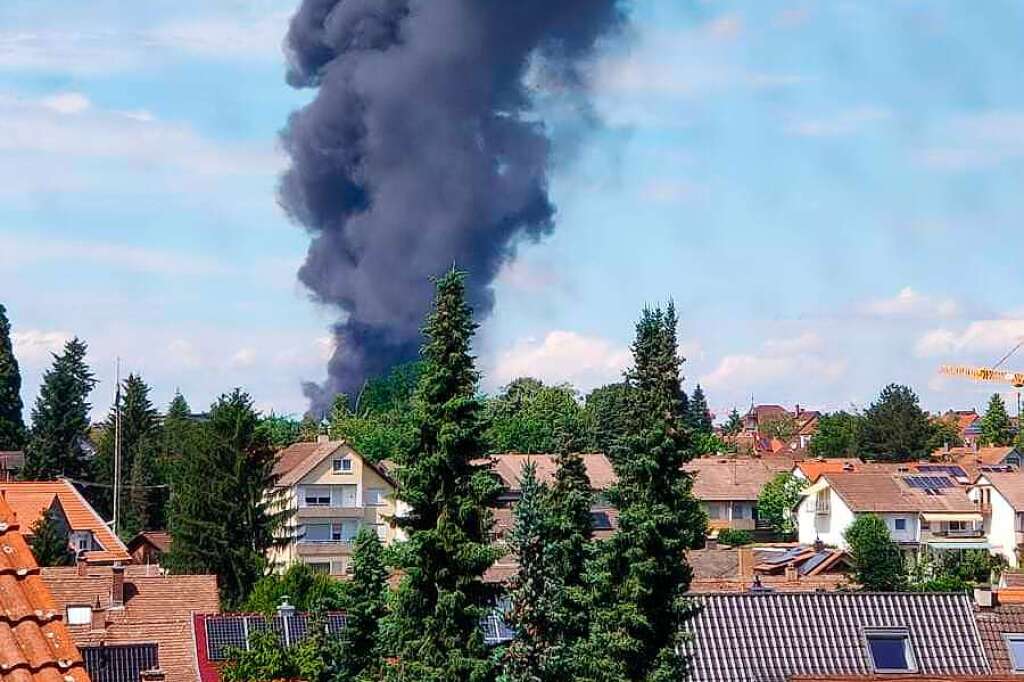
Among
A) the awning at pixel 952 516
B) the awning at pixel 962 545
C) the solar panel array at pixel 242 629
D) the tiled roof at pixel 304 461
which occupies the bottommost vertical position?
the solar panel array at pixel 242 629

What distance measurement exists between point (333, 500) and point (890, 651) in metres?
45.1

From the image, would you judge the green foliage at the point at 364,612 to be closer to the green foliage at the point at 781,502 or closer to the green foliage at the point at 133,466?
the green foliage at the point at 133,466

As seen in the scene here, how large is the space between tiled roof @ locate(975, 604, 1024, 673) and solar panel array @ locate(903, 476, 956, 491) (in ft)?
162

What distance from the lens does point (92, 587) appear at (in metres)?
41.7

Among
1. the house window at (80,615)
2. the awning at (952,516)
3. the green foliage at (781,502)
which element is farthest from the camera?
the green foliage at (781,502)

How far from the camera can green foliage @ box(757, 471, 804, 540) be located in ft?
282

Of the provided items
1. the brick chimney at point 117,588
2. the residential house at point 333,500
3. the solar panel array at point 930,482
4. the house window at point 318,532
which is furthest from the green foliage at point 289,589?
the solar panel array at point 930,482

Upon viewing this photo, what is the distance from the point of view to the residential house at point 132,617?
32719mm

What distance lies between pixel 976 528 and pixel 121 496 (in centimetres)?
4417

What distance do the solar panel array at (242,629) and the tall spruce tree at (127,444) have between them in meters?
43.5

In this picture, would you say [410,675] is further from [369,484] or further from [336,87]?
[336,87]

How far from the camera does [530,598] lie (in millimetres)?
22812

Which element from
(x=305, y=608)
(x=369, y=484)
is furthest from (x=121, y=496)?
(x=305, y=608)

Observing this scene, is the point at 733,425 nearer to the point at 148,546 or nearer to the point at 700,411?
the point at 700,411
